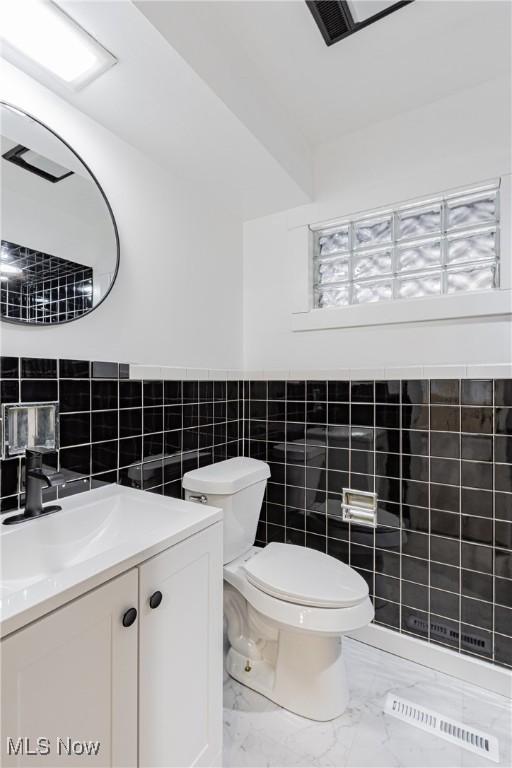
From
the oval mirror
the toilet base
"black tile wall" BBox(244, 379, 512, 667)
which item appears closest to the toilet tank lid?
"black tile wall" BBox(244, 379, 512, 667)

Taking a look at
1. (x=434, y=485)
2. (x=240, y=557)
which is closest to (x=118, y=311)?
(x=240, y=557)

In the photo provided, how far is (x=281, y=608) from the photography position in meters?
1.31

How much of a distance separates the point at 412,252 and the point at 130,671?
1.85 meters

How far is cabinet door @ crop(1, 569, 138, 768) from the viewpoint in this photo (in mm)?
620

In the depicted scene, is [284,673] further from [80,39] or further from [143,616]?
[80,39]

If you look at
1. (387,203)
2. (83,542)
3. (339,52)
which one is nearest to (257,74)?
(339,52)

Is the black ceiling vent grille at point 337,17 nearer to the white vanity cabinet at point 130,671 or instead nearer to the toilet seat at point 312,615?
the white vanity cabinet at point 130,671

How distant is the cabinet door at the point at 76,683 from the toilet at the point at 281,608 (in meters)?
0.64

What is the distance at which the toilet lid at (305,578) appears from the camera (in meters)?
1.29

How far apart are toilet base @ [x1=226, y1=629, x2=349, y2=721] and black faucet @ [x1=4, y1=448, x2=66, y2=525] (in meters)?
0.98

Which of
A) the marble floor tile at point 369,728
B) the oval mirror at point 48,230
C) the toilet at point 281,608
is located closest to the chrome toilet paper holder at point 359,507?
the toilet at point 281,608

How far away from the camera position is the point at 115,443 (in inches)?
53.2

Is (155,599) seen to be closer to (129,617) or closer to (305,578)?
(129,617)

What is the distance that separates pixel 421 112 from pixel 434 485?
5.42ft
